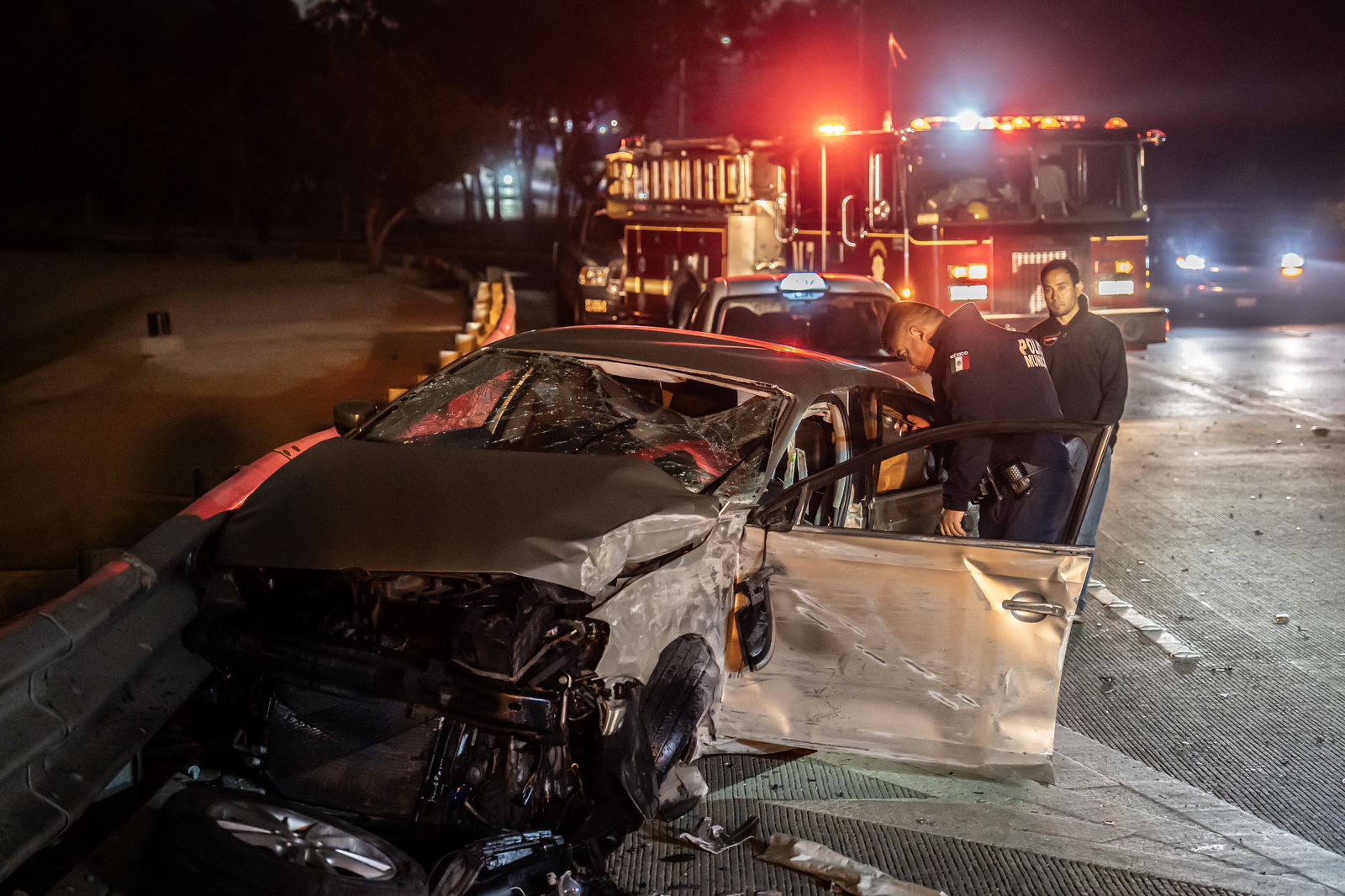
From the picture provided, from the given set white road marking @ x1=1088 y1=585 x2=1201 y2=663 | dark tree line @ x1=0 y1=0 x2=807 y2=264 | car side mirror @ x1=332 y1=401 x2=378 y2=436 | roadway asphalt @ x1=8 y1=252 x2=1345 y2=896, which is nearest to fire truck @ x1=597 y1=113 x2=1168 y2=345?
roadway asphalt @ x1=8 y1=252 x2=1345 y2=896

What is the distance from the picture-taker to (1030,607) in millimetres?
4273

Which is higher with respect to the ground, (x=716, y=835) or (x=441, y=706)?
(x=441, y=706)

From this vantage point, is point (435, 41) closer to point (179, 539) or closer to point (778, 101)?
point (778, 101)

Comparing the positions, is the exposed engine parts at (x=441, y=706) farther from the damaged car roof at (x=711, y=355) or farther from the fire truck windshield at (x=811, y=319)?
the fire truck windshield at (x=811, y=319)

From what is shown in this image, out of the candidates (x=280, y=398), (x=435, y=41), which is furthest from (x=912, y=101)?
(x=280, y=398)

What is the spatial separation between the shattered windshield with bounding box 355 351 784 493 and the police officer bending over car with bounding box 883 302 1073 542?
0.85m

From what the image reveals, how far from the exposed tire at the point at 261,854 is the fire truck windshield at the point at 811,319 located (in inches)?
218

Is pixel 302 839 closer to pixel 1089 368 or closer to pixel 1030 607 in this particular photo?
pixel 1030 607

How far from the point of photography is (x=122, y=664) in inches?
185

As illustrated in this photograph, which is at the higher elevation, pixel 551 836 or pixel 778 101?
pixel 778 101

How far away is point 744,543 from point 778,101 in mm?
52291

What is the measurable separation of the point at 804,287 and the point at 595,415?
3720 millimetres

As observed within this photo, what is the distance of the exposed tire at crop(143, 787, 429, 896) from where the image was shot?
3316 millimetres

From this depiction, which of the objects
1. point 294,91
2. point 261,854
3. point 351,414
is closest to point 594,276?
point 351,414
